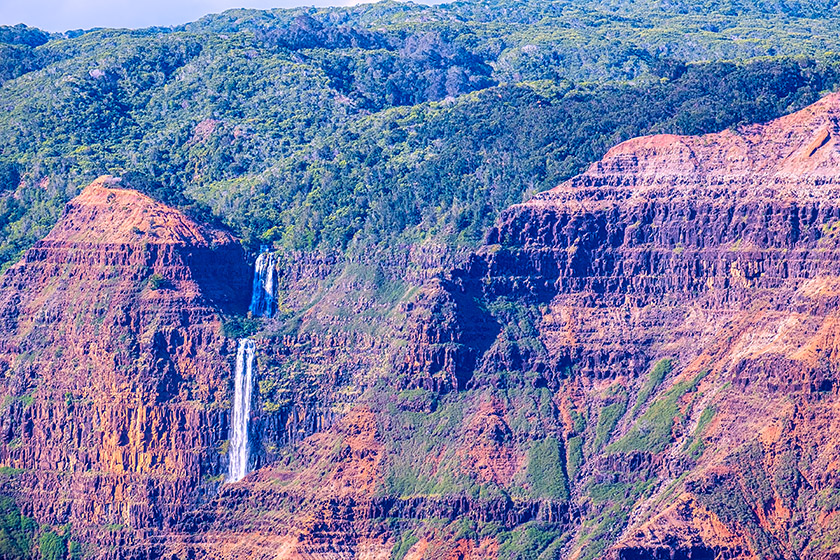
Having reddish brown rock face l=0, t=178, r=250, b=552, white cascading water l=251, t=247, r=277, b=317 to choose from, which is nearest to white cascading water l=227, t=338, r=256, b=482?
reddish brown rock face l=0, t=178, r=250, b=552

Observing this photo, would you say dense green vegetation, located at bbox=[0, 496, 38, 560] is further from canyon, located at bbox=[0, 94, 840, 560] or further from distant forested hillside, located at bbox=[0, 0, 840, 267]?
distant forested hillside, located at bbox=[0, 0, 840, 267]

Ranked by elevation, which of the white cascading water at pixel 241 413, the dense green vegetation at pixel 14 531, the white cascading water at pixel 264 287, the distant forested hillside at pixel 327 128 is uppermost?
the distant forested hillside at pixel 327 128

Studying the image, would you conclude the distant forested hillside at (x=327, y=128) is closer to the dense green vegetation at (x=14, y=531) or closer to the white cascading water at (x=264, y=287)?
the white cascading water at (x=264, y=287)

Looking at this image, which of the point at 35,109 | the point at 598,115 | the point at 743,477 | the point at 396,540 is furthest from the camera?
the point at 35,109

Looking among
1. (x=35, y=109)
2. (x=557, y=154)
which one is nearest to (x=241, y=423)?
(x=557, y=154)

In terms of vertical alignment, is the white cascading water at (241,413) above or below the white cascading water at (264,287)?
below

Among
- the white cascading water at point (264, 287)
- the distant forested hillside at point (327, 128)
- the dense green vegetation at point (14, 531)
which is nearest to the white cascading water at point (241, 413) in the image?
the white cascading water at point (264, 287)

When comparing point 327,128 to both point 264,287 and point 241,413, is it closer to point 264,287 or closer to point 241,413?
point 264,287

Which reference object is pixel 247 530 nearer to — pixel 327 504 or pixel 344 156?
pixel 327 504
